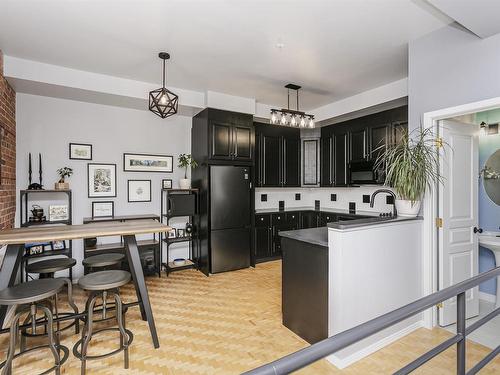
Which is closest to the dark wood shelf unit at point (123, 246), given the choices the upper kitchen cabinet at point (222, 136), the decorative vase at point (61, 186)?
the decorative vase at point (61, 186)

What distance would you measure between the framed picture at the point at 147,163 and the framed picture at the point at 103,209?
0.59 m

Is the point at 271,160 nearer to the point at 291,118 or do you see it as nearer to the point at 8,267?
the point at 291,118

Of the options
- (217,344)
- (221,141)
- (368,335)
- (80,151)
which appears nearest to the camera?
(368,335)

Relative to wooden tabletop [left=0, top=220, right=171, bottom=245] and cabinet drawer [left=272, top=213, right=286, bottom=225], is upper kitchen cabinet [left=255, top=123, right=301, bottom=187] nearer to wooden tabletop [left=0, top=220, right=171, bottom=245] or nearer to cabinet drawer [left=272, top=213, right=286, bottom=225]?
cabinet drawer [left=272, top=213, right=286, bottom=225]

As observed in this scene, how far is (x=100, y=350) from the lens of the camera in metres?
2.34

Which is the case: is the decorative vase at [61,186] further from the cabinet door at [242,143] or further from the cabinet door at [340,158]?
the cabinet door at [340,158]

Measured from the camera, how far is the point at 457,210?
282 centimetres

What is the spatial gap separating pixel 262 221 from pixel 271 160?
1170mm

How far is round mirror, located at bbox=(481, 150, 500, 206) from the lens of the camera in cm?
334

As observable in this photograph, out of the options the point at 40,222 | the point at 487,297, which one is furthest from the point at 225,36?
the point at 487,297

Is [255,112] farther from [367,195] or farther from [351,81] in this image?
[367,195]

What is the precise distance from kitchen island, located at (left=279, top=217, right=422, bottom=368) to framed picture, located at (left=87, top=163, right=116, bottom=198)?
2951 mm

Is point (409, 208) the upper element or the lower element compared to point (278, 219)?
upper

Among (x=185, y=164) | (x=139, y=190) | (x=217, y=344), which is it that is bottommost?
(x=217, y=344)
